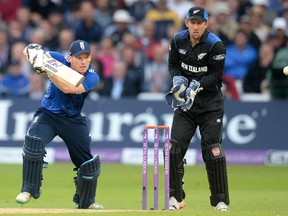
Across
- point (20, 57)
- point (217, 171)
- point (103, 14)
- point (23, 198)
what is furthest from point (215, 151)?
point (103, 14)

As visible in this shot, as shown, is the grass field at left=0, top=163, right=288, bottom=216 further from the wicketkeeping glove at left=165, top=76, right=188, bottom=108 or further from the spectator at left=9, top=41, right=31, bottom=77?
the spectator at left=9, top=41, right=31, bottom=77

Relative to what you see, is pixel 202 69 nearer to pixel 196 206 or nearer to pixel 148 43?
pixel 196 206

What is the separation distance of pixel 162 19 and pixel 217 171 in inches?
381

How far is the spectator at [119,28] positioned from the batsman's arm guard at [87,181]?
31.0 ft

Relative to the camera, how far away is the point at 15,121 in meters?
18.2

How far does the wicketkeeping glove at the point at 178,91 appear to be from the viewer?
36.0ft

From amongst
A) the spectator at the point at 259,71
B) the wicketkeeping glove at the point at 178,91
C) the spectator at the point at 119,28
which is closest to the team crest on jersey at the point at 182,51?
the wicketkeeping glove at the point at 178,91

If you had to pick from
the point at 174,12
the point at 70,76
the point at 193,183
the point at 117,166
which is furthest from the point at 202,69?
the point at 174,12

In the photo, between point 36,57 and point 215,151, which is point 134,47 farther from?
point 36,57

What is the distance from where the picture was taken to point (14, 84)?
1923cm

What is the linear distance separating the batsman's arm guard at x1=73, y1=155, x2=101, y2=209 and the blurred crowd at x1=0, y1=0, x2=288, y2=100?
7860 mm

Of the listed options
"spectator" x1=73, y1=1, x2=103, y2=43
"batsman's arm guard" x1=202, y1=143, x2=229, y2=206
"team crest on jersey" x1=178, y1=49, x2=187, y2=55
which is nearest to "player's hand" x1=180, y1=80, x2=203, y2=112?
"team crest on jersey" x1=178, y1=49, x2=187, y2=55

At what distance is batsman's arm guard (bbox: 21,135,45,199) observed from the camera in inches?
422

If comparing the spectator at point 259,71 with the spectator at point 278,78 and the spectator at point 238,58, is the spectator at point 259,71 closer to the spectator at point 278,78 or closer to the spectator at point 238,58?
the spectator at point 238,58
